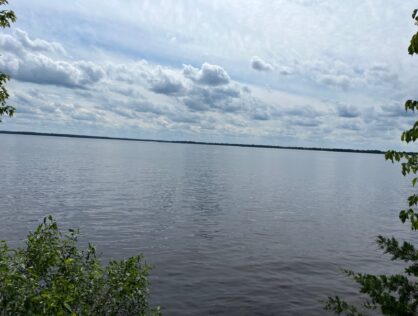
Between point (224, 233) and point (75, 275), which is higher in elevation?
point (75, 275)

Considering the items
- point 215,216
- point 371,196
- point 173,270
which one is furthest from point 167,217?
point 371,196

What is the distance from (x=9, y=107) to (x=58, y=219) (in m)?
33.1

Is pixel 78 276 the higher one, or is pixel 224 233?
pixel 78 276

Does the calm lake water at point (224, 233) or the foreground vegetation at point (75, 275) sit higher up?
the foreground vegetation at point (75, 275)

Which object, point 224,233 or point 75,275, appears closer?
point 75,275

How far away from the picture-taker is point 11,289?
8.13 m

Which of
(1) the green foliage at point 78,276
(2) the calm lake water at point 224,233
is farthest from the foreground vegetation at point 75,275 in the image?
(2) the calm lake water at point 224,233

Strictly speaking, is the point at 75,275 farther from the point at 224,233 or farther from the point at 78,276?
the point at 224,233

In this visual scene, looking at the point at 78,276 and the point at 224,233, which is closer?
the point at 78,276

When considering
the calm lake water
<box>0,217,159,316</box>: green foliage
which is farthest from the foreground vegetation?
the calm lake water

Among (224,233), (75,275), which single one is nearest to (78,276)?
(75,275)

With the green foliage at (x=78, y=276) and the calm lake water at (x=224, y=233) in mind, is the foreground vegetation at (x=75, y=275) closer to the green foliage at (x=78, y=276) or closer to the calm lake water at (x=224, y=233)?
the green foliage at (x=78, y=276)

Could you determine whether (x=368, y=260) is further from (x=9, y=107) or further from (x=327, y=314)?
(x=9, y=107)

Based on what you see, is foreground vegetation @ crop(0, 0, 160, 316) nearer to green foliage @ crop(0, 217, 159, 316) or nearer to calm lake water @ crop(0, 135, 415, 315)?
green foliage @ crop(0, 217, 159, 316)
